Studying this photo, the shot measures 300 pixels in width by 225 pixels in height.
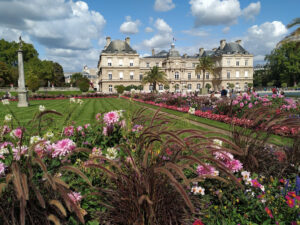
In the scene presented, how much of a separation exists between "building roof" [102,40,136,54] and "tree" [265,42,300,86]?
122ft

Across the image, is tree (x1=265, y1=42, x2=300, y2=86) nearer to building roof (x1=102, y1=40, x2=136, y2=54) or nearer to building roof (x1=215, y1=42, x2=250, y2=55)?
building roof (x1=215, y1=42, x2=250, y2=55)

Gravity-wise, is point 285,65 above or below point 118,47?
below

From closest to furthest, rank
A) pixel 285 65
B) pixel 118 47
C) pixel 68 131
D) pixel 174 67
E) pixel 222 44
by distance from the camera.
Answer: pixel 68 131 → pixel 285 65 → pixel 118 47 → pixel 174 67 → pixel 222 44

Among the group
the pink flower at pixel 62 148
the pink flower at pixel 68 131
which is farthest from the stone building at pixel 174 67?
the pink flower at pixel 62 148

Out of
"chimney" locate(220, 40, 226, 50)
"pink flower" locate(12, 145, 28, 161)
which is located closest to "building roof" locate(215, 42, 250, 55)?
"chimney" locate(220, 40, 226, 50)

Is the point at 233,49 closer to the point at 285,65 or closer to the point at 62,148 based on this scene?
the point at 285,65

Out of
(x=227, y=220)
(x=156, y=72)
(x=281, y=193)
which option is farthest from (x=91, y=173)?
(x=156, y=72)

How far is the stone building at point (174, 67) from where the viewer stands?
183ft

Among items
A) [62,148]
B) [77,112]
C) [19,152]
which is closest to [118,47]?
[77,112]

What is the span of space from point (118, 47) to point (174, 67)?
16.0 m

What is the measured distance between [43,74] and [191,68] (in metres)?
40.2

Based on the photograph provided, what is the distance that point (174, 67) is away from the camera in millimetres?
61406

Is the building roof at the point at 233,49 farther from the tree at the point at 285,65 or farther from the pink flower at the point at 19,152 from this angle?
the pink flower at the point at 19,152

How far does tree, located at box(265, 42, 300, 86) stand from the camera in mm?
52375
